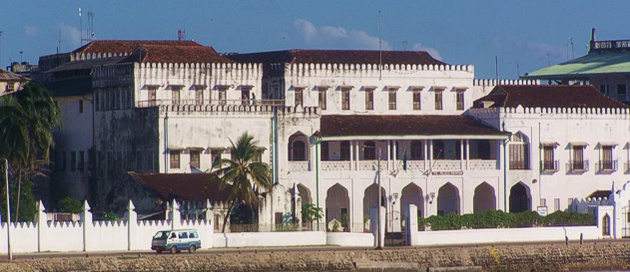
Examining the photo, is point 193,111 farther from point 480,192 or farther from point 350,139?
point 480,192

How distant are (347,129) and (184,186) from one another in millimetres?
9990

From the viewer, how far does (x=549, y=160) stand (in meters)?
86.6

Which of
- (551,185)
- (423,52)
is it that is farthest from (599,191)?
(423,52)

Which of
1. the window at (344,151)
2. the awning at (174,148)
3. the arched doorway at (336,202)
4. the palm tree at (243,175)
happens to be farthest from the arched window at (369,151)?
the awning at (174,148)

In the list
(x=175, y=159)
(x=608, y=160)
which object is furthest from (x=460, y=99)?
(x=175, y=159)

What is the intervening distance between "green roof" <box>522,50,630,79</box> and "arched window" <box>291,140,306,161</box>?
20352 mm

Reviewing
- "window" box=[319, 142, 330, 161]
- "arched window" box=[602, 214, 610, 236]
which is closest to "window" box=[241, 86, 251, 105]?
"window" box=[319, 142, 330, 161]

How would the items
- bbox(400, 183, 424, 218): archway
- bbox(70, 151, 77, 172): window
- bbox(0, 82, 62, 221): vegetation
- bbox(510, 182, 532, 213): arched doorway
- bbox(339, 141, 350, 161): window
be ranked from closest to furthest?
bbox(0, 82, 62, 221): vegetation < bbox(339, 141, 350, 161): window < bbox(400, 183, 424, 218): archway < bbox(70, 151, 77, 172): window < bbox(510, 182, 532, 213): arched doorway

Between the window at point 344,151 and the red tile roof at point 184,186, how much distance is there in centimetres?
840

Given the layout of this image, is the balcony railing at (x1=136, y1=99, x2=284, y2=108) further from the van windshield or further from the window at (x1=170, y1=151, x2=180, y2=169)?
the van windshield

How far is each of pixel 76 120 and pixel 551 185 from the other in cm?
2283

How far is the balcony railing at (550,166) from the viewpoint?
86375mm

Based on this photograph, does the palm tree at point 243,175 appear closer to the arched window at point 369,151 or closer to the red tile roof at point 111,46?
the arched window at point 369,151

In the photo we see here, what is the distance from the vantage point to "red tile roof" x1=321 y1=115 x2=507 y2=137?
3259 inches
